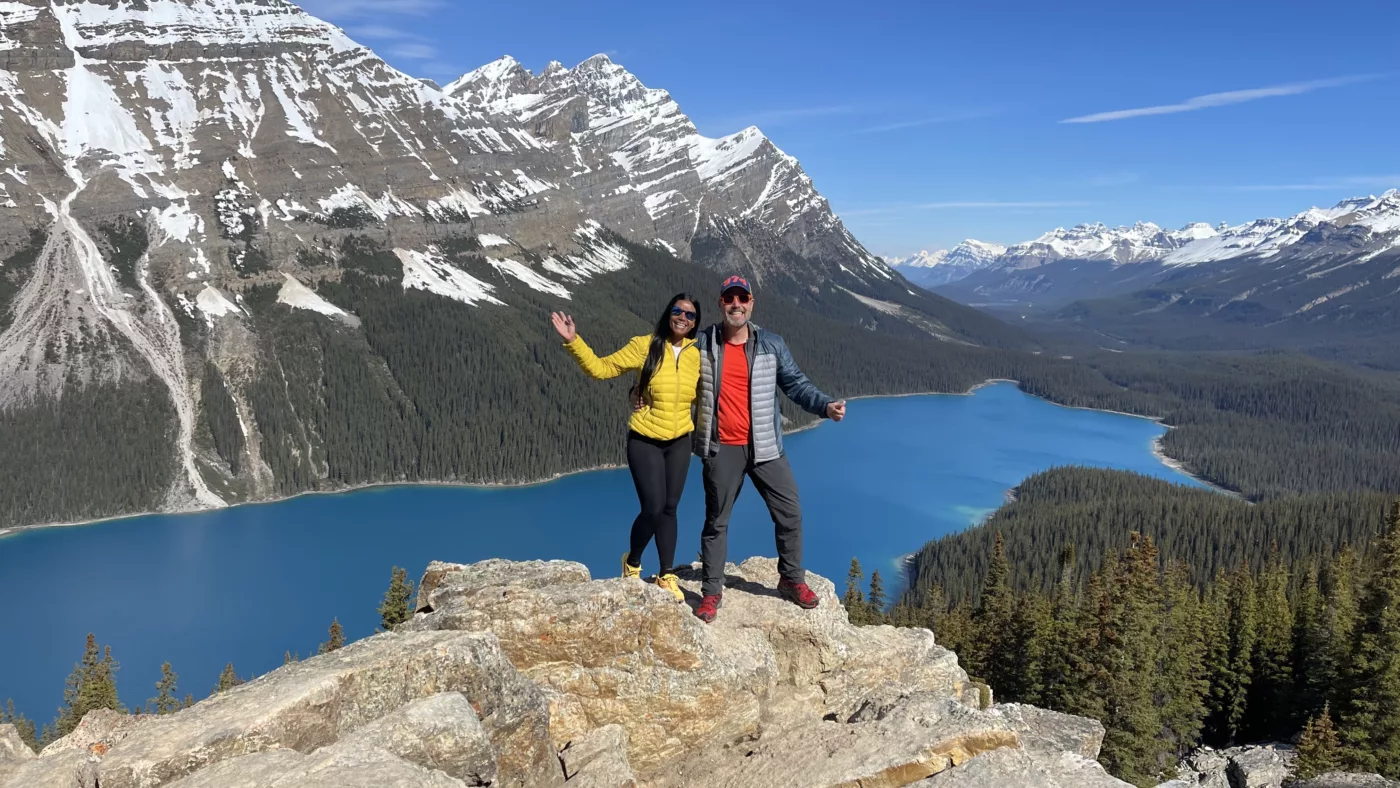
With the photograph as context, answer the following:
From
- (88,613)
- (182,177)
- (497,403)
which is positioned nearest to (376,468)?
(497,403)

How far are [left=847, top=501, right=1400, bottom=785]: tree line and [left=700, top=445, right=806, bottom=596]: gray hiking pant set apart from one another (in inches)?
981

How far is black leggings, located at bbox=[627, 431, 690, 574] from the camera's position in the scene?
1186cm

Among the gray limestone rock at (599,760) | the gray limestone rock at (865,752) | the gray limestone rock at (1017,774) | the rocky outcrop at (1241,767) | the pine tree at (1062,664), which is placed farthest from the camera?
the pine tree at (1062,664)

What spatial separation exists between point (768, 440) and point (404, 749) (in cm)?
581

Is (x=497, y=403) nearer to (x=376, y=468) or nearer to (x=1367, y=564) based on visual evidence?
(x=376, y=468)

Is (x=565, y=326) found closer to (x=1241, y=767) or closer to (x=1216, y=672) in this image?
(x=1241, y=767)

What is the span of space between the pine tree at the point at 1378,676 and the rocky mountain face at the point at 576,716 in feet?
82.8

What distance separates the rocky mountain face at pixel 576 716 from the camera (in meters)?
7.82

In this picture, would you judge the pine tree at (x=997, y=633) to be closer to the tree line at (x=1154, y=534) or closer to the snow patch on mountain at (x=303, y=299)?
the tree line at (x=1154, y=534)

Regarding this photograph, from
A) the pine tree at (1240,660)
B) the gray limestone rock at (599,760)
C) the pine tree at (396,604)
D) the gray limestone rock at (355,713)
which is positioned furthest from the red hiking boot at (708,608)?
the pine tree at (1240,660)

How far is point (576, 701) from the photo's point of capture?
10.9m

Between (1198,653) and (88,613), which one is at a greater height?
(1198,653)

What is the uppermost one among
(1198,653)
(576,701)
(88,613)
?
(576,701)

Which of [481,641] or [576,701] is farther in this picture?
[576,701]
